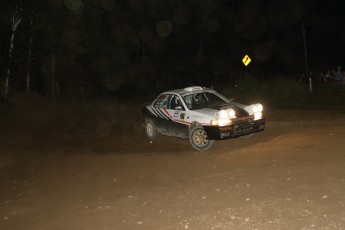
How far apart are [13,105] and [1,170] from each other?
1920 cm


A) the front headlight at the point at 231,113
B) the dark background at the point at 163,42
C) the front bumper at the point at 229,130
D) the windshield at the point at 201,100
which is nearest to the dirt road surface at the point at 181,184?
the front bumper at the point at 229,130

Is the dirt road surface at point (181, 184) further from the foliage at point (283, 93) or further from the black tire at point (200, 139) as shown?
the foliage at point (283, 93)

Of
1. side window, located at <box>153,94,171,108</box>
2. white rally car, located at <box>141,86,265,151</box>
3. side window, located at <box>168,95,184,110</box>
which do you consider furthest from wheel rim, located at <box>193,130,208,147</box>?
side window, located at <box>153,94,171,108</box>

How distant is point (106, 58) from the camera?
40938 mm

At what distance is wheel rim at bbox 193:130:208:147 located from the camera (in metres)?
10.8

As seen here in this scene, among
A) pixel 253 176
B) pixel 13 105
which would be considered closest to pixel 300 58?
pixel 13 105

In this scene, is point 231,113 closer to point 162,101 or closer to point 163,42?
point 162,101

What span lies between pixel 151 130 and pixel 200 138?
2.42m

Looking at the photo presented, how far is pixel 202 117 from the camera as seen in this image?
10.7m

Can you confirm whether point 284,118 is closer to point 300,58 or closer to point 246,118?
point 246,118

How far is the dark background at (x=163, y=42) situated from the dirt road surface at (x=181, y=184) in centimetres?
2072

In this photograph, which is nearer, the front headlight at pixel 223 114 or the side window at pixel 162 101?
the front headlight at pixel 223 114

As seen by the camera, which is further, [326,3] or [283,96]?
[326,3]

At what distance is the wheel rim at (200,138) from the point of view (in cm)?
1082
